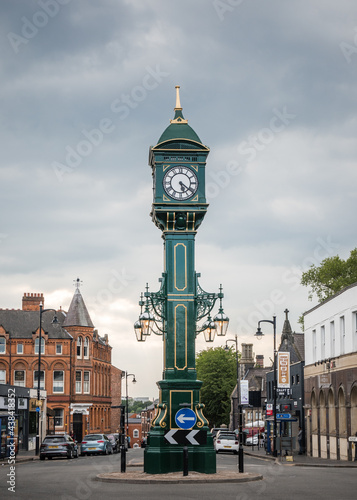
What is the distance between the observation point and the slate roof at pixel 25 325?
83.9 m

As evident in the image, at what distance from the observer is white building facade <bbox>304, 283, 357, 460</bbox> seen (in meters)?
37.7

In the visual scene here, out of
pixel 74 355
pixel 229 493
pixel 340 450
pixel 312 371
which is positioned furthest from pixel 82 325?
pixel 229 493

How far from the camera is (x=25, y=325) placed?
84.9 meters

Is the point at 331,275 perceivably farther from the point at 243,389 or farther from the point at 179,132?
the point at 179,132

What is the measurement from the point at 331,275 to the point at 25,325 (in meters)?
37.1

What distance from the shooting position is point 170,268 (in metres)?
23.5

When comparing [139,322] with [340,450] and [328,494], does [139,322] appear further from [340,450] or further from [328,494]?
[340,450]

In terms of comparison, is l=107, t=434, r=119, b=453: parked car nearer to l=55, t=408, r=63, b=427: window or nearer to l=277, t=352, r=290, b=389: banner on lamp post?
l=277, t=352, r=290, b=389: banner on lamp post

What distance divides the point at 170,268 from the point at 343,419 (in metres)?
19.5

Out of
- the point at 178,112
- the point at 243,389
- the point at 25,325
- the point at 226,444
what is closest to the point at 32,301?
the point at 25,325

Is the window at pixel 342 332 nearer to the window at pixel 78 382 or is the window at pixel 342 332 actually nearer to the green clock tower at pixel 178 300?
the green clock tower at pixel 178 300

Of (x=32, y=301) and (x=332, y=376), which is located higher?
(x=32, y=301)

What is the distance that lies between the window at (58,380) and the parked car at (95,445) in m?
36.3

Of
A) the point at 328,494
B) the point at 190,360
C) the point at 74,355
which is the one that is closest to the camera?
the point at 328,494
